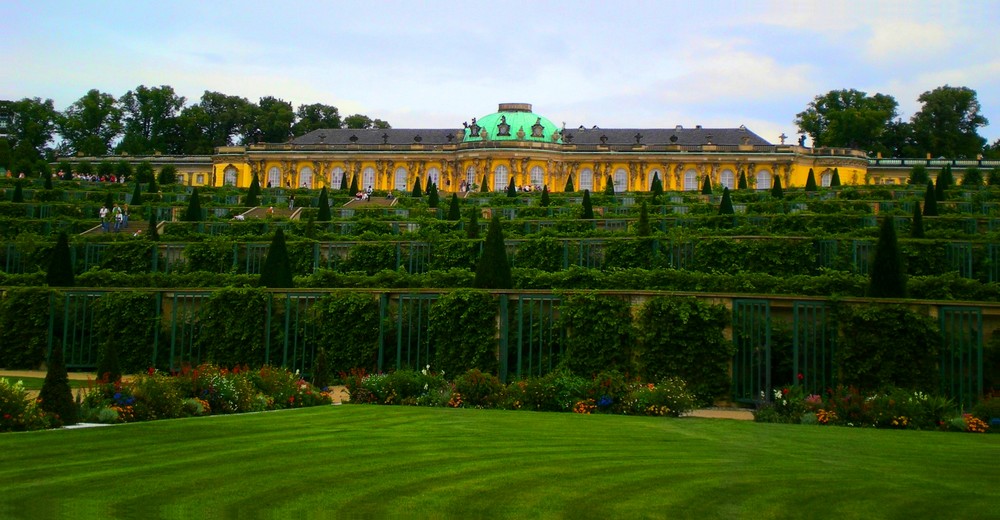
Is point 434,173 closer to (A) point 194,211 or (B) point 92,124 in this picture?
(B) point 92,124

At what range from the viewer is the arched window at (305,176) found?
78750 millimetres

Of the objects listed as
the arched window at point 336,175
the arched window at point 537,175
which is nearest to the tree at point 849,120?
the arched window at point 537,175

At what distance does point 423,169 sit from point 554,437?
69.6m

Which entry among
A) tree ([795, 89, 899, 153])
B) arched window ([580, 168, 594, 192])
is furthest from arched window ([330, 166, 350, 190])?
tree ([795, 89, 899, 153])

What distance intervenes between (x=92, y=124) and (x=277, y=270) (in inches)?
2867

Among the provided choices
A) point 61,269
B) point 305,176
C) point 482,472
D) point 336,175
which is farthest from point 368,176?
point 482,472

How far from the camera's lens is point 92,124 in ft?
280

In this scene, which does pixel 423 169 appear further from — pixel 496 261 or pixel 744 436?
pixel 744 436

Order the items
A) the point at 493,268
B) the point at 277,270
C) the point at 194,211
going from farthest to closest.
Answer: the point at 194,211 → the point at 277,270 → the point at 493,268

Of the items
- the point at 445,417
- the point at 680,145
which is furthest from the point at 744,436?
the point at 680,145

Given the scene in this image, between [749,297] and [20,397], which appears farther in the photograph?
[749,297]

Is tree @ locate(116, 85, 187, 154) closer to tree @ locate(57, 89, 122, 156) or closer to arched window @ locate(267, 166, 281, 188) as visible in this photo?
tree @ locate(57, 89, 122, 156)

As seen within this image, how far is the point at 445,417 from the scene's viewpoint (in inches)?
423

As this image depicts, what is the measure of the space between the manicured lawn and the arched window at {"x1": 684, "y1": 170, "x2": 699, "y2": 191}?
218 ft
